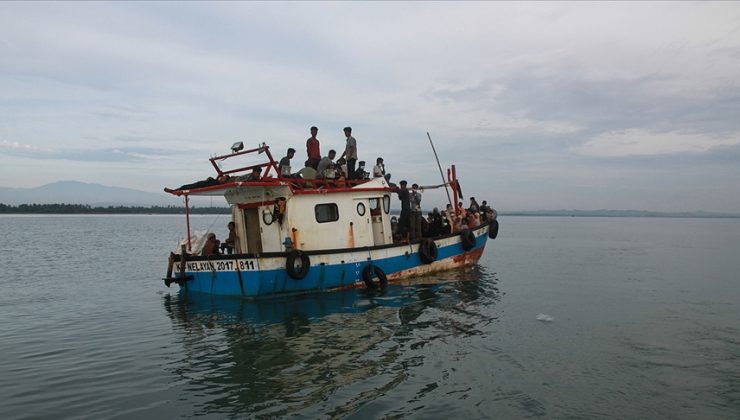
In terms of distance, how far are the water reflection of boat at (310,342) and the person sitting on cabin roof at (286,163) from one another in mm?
3506

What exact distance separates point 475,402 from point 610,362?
10.9 ft

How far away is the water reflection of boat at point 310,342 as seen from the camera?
7.20 meters

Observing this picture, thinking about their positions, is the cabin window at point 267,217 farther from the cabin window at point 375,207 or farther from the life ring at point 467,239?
the life ring at point 467,239

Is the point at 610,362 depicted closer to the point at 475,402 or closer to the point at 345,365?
the point at 475,402

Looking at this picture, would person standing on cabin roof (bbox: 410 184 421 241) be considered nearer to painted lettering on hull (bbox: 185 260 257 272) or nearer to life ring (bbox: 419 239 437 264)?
life ring (bbox: 419 239 437 264)

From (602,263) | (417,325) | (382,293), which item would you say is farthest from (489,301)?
(602,263)

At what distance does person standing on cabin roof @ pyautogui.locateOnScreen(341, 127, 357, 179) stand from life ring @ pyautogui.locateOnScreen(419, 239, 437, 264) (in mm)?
3345

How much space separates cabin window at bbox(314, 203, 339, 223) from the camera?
48.7 ft

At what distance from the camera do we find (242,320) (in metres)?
12.1

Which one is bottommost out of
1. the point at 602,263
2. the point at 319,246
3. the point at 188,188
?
the point at 602,263

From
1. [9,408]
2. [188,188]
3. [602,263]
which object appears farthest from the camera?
[602,263]

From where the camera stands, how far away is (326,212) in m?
15.0

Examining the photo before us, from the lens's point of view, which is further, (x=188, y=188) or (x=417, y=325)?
(x=188, y=188)

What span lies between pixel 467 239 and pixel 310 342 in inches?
419
